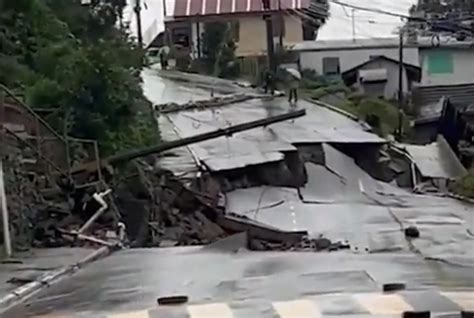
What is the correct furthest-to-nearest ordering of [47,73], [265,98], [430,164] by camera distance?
[265,98] → [430,164] → [47,73]

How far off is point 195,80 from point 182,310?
108ft

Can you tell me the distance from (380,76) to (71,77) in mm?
26198

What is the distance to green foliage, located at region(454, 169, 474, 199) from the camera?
87.9 feet

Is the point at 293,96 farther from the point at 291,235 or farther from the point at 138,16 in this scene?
the point at 138,16

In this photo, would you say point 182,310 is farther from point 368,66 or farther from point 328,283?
point 368,66

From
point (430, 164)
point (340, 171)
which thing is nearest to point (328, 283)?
point (340, 171)

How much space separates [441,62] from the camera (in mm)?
51062

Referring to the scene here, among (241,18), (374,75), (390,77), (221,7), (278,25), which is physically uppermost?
(221,7)

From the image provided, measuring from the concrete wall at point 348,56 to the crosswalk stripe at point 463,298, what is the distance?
38.8m

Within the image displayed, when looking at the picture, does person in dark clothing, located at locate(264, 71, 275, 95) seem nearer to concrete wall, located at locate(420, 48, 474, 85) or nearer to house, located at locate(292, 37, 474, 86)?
house, located at locate(292, 37, 474, 86)

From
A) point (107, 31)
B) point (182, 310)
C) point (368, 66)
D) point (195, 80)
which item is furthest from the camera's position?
point (368, 66)

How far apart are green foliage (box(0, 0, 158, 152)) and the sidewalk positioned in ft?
19.6

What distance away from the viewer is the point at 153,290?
1386 centimetres

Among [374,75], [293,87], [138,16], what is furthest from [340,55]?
[293,87]
